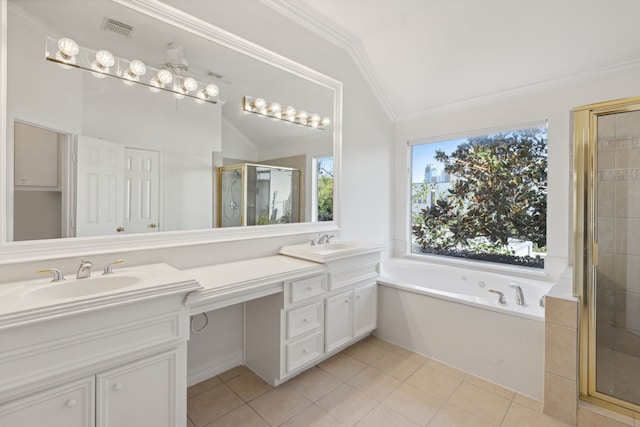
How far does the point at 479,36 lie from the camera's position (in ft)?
8.33

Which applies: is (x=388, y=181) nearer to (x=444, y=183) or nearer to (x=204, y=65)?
(x=444, y=183)

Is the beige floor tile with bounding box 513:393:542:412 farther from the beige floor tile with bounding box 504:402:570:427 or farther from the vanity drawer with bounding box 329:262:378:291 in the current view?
the vanity drawer with bounding box 329:262:378:291

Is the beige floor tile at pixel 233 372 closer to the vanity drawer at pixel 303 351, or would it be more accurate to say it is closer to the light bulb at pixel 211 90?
the vanity drawer at pixel 303 351

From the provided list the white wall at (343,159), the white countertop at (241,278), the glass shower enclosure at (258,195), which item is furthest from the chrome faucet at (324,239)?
the white countertop at (241,278)

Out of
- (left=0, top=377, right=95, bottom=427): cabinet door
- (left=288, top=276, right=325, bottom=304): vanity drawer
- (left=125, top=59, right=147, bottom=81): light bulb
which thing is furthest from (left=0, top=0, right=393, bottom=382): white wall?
(left=0, top=377, right=95, bottom=427): cabinet door

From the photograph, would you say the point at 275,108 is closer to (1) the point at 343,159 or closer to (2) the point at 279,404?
(1) the point at 343,159

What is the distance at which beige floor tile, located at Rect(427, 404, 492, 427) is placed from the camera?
1.72m

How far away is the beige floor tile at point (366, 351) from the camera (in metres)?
2.42

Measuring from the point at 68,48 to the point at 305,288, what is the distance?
1.83 metres

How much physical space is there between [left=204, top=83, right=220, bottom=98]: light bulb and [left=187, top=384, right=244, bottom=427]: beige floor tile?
1972 mm

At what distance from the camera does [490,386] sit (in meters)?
2.07

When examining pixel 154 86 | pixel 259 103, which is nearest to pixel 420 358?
pixel 259 103

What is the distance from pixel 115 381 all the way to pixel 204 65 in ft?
6.04

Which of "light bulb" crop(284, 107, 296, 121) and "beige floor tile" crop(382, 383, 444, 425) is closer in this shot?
"beige floor tile" crop(382, 383, 444, 425)
